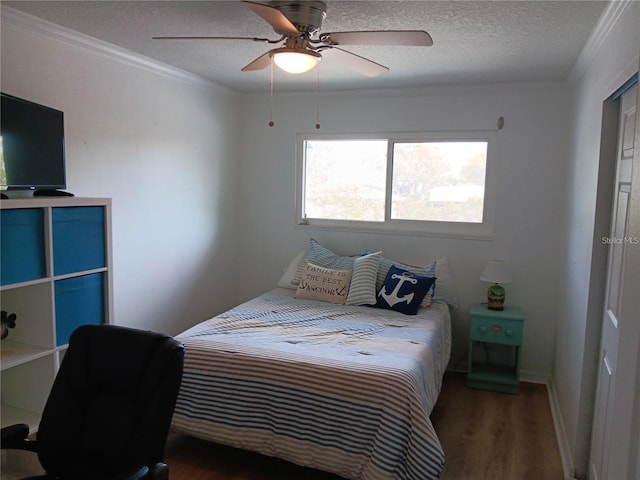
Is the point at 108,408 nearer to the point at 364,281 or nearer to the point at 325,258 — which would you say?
the point at 364,281

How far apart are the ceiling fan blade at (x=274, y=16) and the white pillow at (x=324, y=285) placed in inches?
81.2

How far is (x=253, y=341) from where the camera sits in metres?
2.73

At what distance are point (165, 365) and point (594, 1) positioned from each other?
7.57 ft

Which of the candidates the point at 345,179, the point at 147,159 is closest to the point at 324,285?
the point at 345,179

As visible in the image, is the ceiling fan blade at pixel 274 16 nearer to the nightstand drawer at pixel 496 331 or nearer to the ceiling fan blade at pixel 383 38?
the ceiling fan blade at pixel 383 38

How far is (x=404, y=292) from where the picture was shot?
3.55m

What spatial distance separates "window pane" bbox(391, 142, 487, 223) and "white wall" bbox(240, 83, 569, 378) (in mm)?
163

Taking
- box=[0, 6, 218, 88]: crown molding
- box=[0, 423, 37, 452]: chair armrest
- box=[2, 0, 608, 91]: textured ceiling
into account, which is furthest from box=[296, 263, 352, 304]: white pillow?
box=[0, 423, 37, 452]: chair armrest

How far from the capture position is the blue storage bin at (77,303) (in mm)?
2373

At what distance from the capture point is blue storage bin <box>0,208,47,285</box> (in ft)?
6.88

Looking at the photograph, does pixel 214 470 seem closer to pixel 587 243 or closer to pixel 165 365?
pixel 165 365

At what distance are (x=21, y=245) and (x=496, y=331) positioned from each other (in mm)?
3153

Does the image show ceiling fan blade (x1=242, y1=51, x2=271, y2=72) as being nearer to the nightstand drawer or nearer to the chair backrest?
the chair backrest

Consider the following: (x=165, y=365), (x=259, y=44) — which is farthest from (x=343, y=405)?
(x=259, y=44)
